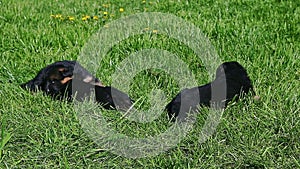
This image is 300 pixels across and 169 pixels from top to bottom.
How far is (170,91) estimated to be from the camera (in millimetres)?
3281

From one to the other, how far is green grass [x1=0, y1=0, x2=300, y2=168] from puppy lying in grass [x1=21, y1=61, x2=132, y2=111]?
0.08 m

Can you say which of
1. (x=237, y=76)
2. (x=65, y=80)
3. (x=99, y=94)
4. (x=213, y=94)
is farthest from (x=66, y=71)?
(x=237, y=76)

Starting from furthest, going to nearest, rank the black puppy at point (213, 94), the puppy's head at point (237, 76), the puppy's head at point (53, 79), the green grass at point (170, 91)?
1. the puppy's head at point (53, 79)
2. the puppy's head at point (237, 76)
3. the black puppy at point (213, 94)
4. the green grass at point (170, 91)

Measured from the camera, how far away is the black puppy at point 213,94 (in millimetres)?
2928

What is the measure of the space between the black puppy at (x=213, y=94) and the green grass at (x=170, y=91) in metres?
0.07

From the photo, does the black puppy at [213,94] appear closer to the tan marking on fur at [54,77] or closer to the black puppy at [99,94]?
the black puppy at [99,94]

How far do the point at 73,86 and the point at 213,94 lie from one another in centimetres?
89

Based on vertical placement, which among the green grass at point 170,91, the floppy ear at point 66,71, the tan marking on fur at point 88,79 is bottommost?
the green grass at point 170,91

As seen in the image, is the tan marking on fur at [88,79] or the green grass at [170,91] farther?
the tan marking on fur at [88,79]

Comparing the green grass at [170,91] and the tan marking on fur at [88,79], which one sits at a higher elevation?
the tan marking on fur at [88,79]

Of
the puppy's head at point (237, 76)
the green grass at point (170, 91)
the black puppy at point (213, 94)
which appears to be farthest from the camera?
the puppy's head at point (237, 76)

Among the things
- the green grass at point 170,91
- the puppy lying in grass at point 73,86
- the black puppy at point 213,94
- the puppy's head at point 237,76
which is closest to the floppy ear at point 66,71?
the puppy lying in grass at point 73,86

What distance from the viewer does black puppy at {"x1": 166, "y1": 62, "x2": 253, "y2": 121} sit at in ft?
9.61

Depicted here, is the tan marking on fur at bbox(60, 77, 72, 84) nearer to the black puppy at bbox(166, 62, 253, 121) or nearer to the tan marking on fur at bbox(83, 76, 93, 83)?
the tan marking on fur at bbox(83, 76, 93, 83)
